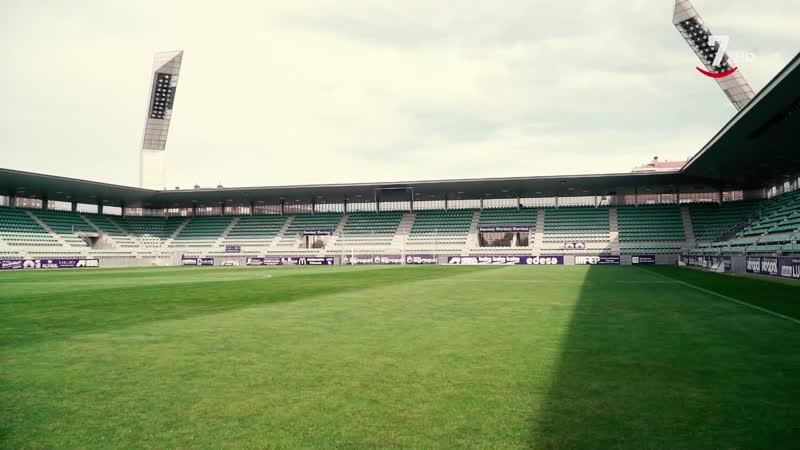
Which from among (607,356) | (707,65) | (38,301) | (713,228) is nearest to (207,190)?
(38,301)

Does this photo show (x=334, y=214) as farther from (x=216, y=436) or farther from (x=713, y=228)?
(x=216, y=436)

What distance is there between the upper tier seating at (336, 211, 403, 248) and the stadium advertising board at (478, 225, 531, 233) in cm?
1197

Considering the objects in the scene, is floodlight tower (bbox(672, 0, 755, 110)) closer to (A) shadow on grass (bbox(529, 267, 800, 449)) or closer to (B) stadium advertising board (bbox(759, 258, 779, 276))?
(B) stadium advertising board (bbox(759, 258, 779, 276))

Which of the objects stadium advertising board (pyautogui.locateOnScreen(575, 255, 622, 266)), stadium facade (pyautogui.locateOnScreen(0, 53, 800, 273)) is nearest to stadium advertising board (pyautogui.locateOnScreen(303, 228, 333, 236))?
stadium facade (pyautogui.locateOnScreen(0, 53, 800, 273))

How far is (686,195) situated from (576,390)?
2617 inches

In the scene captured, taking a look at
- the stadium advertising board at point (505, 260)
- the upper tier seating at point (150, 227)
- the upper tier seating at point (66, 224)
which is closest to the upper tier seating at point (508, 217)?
the stadium advertising board at point (505, 260)

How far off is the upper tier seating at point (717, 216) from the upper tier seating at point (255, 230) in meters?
52.9

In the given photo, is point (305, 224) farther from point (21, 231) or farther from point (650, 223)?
point (650, 223)

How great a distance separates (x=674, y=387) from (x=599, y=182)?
55.8 metres

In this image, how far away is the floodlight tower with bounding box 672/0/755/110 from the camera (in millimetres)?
66062

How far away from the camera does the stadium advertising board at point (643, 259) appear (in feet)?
178

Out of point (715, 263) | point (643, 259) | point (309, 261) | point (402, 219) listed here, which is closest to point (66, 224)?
point (309, 261)

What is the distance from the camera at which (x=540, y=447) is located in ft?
13.8

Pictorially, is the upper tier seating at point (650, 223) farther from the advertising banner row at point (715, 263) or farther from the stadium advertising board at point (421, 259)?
the stadium advertising board at point (421, 259)
